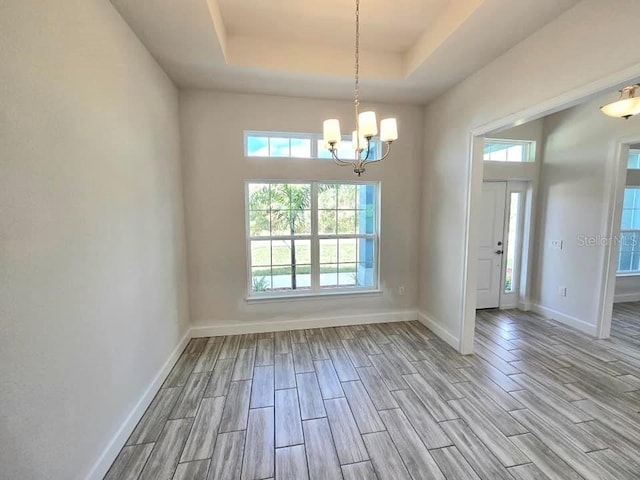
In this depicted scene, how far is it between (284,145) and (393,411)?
9.76 ft

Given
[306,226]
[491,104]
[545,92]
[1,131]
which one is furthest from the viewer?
[306,226]

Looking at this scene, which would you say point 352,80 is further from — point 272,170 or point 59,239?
point 59,239

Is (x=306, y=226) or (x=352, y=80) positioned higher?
(x=352, y=80)

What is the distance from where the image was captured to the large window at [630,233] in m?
4.61

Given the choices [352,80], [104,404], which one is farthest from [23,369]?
[352,80]

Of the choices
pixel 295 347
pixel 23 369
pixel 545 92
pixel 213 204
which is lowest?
pixel 295 347

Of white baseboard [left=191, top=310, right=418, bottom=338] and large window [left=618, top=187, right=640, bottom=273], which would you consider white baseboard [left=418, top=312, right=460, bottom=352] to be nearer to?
white baseboard [left=191, top=310, right=418, bottom=338]

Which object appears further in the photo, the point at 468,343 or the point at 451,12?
the point at 468,343

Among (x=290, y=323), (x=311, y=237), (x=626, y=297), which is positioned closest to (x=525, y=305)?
(x=626, y=297)

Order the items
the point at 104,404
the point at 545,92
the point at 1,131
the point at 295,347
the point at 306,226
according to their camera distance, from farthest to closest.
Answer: the point at 306,226, the point at 295,347, the point at 545,92, the point at 104,404, the point at 1,131

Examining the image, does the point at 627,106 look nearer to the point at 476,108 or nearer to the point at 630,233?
the point at 476,108

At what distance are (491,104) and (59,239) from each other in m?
3.32

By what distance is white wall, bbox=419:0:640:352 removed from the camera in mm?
1677

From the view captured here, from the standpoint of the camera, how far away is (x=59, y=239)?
1360mm
